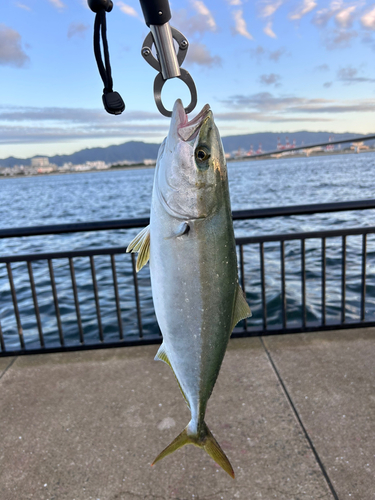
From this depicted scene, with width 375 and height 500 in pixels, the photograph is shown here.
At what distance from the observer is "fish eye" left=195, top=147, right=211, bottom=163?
1184 millimetres

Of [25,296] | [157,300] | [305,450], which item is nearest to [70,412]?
[305,450]

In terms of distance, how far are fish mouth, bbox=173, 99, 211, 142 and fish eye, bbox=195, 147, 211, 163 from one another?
0.04 meters

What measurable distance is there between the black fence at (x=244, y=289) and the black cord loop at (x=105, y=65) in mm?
2069

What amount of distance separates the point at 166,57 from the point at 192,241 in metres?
0.58

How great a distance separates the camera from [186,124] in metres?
1.20

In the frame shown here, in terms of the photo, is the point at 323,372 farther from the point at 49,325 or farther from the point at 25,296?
the point at 25,296

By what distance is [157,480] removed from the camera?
249 cm

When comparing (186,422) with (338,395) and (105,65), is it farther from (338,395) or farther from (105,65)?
(105,65)

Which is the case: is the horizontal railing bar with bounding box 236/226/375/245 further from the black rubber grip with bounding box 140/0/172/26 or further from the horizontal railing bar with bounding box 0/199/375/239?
the black rubber grip with bounding box 140/0/172/26

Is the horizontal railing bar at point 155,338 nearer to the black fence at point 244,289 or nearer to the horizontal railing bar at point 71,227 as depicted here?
the black fence at point 244,289

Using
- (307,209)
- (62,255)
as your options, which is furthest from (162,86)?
(62,255)

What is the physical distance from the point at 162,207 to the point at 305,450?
2297 millimetres

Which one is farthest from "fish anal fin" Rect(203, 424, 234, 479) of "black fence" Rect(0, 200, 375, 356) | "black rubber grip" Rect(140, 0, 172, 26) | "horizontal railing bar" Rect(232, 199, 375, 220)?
"horizontal railing bar" Rect(232, 199, 375, 220)

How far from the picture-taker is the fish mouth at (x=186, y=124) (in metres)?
1.17
